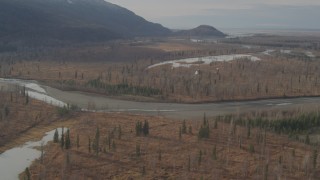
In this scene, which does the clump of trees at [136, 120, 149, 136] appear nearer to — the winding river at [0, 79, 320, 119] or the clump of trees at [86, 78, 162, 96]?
the winding river at [0, 79, 320, 119]

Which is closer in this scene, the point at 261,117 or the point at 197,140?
Answer: the point at 197,140

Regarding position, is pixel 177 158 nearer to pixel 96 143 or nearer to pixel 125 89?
pixel 96 143

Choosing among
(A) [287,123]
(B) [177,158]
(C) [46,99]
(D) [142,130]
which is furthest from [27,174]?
(C) [46,99]

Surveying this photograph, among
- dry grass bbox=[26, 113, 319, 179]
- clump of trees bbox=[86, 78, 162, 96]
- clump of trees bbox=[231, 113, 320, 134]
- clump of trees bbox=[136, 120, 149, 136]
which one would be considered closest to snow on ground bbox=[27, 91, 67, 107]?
clump of trees bbox=[86, 78, 162, 96]

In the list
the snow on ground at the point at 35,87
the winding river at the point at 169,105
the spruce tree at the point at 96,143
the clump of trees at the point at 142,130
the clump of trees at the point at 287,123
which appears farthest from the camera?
the snow on ground at the point at 35,87

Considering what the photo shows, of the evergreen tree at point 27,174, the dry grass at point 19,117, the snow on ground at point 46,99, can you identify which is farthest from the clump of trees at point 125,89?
the evergreen tree at point 27,174

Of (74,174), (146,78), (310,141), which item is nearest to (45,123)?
(74,174)

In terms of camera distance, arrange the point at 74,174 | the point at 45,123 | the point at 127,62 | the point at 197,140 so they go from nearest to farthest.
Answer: the point at 74,174 → the point at 197,140 → the point at 45,123 → the point at 127,62

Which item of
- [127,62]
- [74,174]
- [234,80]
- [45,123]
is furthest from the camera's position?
[127,62]

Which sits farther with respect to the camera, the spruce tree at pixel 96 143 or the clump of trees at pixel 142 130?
the clump of trees at pixel 142 130

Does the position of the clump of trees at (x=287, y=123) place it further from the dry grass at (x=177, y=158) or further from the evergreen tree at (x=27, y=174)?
the evergreen tree at (x=27, y=174)

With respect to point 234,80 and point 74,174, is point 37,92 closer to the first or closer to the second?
point 234,80
